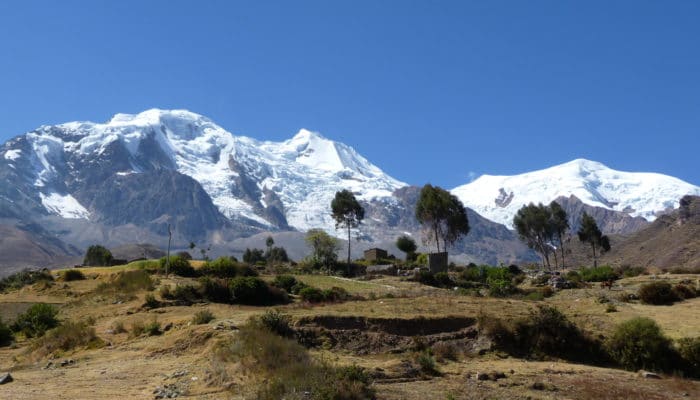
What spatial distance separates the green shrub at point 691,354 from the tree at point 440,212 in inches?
2343

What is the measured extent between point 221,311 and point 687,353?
1888 cm

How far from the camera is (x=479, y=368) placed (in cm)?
2295

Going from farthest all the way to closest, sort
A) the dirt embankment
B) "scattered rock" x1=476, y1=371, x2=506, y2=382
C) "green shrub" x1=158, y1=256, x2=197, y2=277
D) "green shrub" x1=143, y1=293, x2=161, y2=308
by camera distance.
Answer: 1. "green shrub" x1=158, y1=256, x2=197, y2=277
2. "green shrub" x1=143, y1=293, x2=161, y2=308
3. the dirt embankment
4. "scattered rock" x1=476, y1=371, x2=506, y2=382

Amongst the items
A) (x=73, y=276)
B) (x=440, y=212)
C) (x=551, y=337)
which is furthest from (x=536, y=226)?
(x=551, y=337)

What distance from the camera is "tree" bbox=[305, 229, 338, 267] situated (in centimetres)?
7861

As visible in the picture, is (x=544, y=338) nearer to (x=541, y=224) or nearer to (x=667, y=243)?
(x=541, y=224)

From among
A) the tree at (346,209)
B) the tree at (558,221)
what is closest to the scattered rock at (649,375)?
the tree at (346,209)

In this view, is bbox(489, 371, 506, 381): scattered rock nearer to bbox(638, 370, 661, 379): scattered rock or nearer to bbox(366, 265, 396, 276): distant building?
bbox(638, 370, 661, 379): scattered rock

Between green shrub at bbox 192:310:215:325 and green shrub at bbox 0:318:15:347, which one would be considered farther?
green shrub at bbox 0:318:15:347

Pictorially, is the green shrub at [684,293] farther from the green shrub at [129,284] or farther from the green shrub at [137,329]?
the green shrub at [129,284]

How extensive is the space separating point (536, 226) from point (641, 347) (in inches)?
3075

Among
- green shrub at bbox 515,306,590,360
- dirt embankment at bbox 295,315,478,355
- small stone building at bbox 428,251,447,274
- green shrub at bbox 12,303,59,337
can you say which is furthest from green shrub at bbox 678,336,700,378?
small stone building at bbox 428,251,447,274

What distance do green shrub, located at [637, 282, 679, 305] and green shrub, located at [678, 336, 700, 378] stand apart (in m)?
10.4

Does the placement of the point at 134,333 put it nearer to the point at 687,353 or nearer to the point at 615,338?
the point at 615,338
